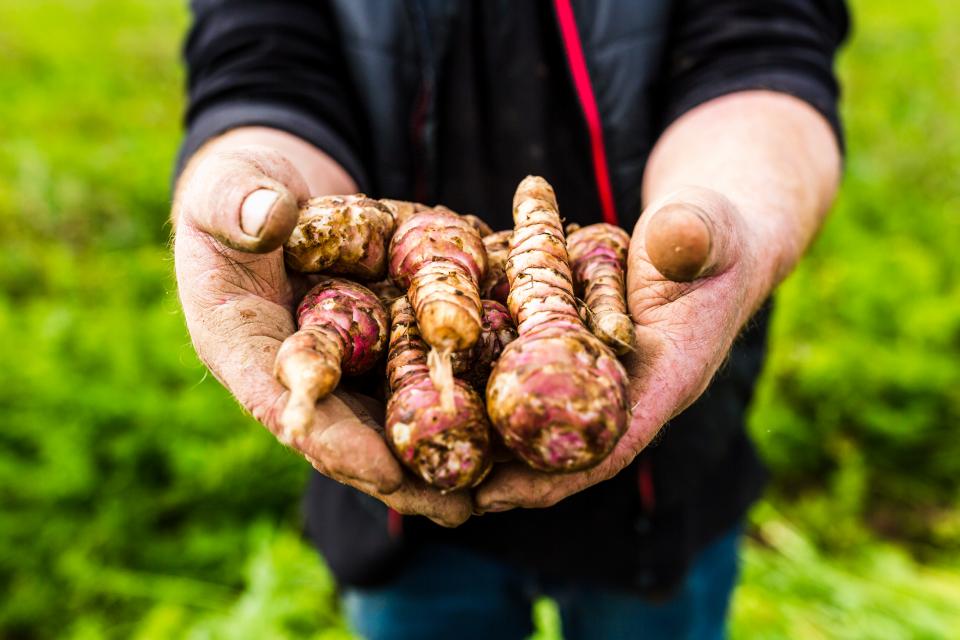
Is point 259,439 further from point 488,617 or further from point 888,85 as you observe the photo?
point 888,85

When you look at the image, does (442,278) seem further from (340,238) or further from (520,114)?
(520,114)

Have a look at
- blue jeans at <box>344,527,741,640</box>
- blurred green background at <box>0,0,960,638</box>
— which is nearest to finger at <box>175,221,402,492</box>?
blurred green background at <box>0,0,960,638</box>

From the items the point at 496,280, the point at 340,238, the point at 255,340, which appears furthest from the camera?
the point at 496,280

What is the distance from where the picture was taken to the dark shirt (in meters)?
2.06

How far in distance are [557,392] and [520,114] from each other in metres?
1.08

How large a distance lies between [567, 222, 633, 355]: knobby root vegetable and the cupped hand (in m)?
0.04

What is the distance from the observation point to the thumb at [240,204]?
129cm

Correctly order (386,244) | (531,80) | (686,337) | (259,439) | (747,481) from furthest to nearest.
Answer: (259,439) → (747,481) → (531,80) → (386,244) → (686,337)

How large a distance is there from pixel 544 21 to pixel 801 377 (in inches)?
115

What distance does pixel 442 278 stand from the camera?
143 centimetres

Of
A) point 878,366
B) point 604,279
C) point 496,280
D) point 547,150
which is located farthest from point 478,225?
point 878,366

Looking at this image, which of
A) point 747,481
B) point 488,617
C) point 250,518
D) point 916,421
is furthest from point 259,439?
point 916,421

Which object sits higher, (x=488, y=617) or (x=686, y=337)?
(x=686, y=337)

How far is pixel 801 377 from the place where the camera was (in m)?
4.26
